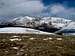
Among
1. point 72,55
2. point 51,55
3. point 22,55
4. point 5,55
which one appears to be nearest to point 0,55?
point 5,55

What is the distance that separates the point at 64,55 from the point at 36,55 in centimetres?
799

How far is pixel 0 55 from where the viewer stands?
61.4m

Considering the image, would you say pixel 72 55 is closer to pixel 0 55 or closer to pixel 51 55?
pixel 51 55

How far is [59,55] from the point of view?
61500 millimetres

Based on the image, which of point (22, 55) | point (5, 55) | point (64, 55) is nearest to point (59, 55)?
point (64, 55)

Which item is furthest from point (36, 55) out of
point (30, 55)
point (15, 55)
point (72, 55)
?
point (72, 55)

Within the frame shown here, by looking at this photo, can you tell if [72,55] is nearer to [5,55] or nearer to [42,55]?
[42,55]

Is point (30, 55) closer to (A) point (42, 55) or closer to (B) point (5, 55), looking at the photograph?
(A) point (42, 55)

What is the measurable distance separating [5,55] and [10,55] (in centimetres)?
143

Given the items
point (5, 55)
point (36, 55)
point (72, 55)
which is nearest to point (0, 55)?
point (5, 55)

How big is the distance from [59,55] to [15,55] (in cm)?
1248

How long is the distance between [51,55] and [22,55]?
27.2 ft

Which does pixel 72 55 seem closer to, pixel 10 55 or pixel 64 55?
pixel 64 55

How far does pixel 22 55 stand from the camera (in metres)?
60.3
